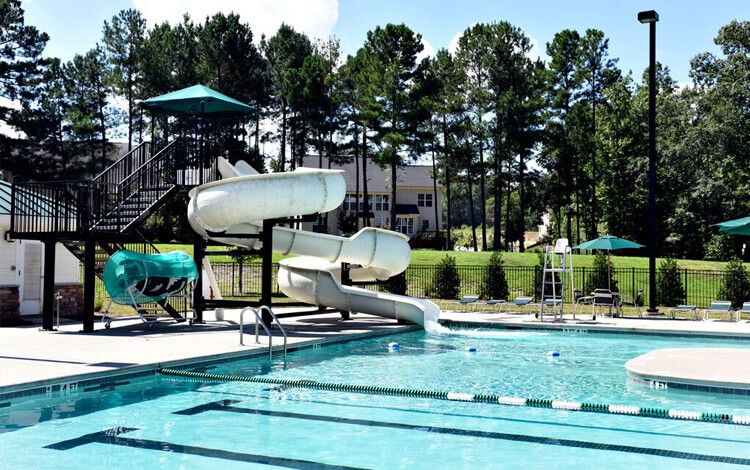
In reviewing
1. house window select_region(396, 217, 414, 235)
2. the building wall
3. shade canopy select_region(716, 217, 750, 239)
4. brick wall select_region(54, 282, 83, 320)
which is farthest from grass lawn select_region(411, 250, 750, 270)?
house window select_region(396, 217, 414, 235)

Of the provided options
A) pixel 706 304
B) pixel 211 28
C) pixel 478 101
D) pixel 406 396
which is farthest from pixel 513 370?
pixel 211 28

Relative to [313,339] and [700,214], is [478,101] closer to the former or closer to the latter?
[700,214]

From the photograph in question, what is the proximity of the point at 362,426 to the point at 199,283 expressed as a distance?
1221 cm

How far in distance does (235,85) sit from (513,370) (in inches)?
1878

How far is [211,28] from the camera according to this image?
5753 cm

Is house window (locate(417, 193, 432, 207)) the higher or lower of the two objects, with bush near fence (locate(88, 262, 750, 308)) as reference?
higher

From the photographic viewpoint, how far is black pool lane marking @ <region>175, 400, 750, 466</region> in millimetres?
8039

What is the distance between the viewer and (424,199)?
74000 millimetres

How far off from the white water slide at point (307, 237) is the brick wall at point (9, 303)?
5.21 metres

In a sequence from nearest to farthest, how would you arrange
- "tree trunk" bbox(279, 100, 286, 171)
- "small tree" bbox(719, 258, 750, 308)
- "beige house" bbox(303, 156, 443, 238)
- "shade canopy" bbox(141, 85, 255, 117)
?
"shade canopy" bbox(141, 85, 255, 117) → "small tree" bbox(719, 258, 750, 308) → "tree trunk" bbox(279, 100, 286, 171) → "beige house" bbox(303, 156, 443, 238)

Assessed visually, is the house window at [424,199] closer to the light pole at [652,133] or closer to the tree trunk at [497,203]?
the tree trunk at [497,203]

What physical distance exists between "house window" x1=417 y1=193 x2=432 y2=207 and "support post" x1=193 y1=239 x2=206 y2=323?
2114 inches

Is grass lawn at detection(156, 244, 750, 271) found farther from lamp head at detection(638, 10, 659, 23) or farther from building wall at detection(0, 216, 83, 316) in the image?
lamp head at detection(638, 10, 659, 23)

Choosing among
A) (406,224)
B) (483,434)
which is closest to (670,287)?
(483,434)
